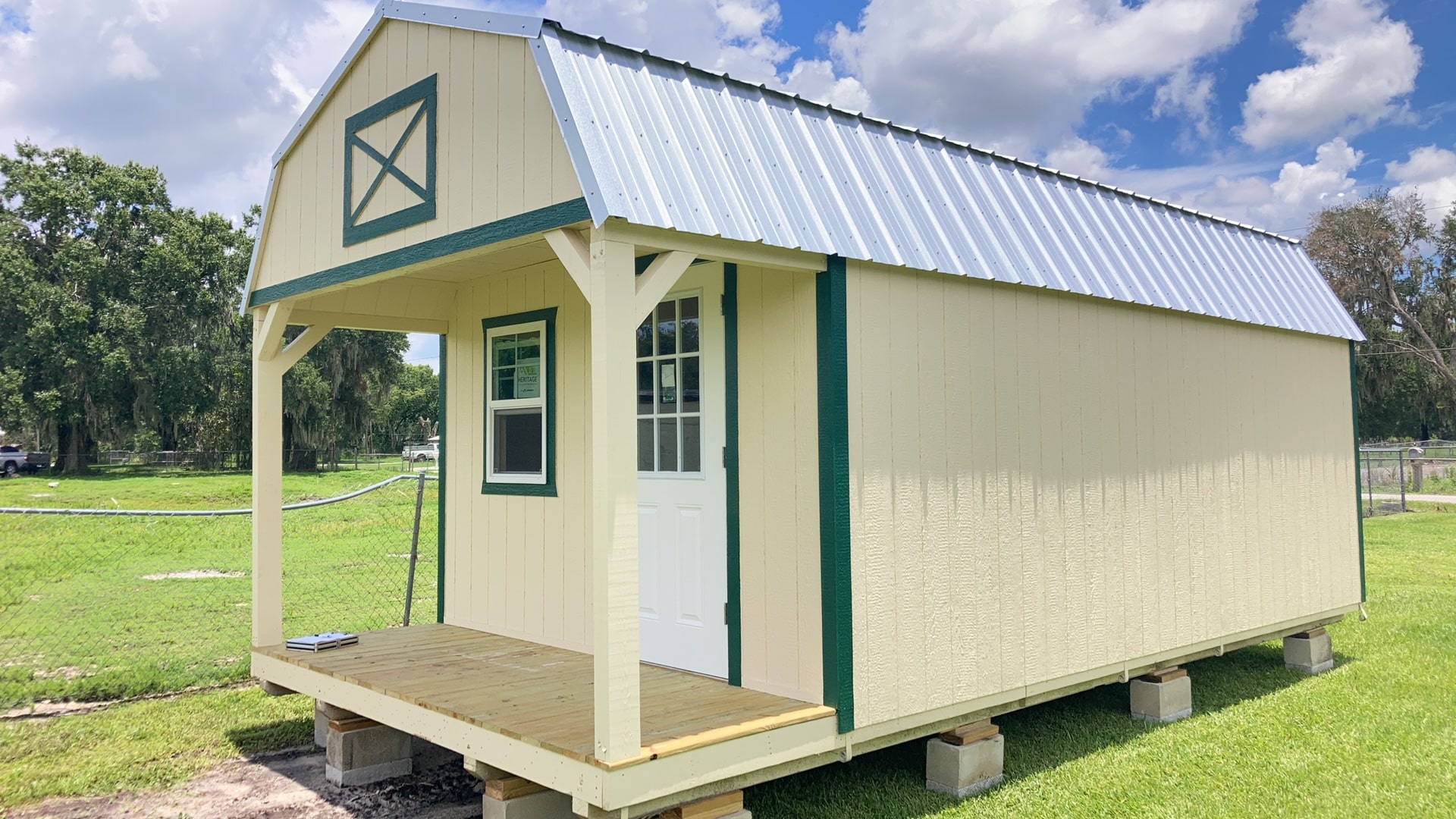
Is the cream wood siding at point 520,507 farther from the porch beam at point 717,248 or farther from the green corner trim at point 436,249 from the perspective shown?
the porch beam at point 717,248

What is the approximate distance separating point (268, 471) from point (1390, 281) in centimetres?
3417

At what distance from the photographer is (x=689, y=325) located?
502 centimetres

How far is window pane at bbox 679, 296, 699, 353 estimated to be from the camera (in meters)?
4.98

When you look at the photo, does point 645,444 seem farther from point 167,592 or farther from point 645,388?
point 167,592

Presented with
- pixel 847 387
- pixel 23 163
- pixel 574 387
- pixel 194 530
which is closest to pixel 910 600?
pixel 847 387

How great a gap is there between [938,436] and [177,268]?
3727 centimetres

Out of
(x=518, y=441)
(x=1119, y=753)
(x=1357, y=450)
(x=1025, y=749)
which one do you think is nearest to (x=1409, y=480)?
(x=1357, y=450)

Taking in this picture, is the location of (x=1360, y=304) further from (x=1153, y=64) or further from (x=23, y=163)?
(x=23, y=163)

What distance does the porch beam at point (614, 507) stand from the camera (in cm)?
336

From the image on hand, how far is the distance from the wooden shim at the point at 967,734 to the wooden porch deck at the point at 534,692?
0.92 m

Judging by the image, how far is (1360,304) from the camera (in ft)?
103

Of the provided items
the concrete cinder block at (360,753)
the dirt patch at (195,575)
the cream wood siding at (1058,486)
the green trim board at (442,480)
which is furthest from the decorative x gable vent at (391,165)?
the dirt patch at (195,575)

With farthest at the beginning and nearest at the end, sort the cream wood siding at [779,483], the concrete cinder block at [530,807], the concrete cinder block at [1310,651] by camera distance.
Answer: the concrete cinder block at [1310,651]
the cream wood siding at [779,483]
the concrete cinder block at [530,807]

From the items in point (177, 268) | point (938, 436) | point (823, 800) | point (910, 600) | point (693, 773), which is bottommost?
point (823, 800)
